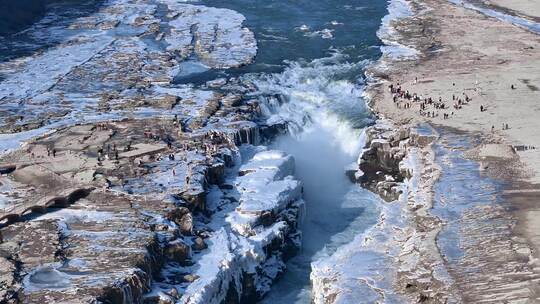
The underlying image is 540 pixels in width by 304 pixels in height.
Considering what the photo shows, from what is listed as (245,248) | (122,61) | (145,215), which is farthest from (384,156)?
(122,61)

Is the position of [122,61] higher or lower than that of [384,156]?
higher

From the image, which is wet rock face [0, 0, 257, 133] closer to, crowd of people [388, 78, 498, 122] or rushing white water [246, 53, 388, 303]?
rushing white water [246, 53, 388, 303]

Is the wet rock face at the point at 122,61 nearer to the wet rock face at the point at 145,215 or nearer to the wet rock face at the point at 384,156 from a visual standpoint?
the wet rock face at the point at 145,215

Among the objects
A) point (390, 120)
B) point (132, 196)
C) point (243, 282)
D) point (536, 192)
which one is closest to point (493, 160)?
point (536, 192)

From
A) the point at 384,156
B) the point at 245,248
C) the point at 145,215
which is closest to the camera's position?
the point at 245,248

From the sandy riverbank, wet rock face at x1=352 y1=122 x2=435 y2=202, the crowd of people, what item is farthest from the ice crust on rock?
the crowd of people

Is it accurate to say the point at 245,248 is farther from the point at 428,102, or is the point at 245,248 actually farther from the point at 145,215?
the point at 428,102

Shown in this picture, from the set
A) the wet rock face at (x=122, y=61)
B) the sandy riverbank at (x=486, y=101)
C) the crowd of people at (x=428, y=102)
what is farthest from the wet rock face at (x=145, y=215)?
the crowd of people at (x=428, y=102)

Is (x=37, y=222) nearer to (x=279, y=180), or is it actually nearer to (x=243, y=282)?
(x=243, y=282)
